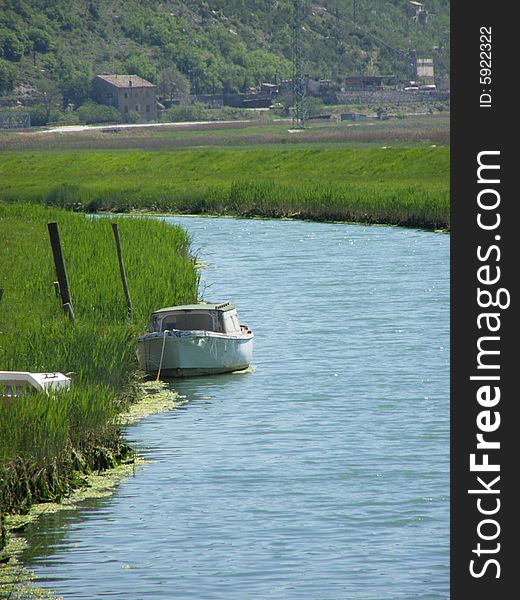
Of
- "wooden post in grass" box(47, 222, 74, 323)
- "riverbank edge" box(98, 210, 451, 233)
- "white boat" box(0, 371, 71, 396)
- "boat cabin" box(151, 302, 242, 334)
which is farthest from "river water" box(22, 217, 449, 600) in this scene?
"riverbank edge" box(98, 210, 451, 233)

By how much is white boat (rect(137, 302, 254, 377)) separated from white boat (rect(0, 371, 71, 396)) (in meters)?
7.89

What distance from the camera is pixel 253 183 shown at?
87.1 metres

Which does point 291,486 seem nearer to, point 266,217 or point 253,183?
point 266,217

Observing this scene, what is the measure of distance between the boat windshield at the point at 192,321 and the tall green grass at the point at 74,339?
707 mm

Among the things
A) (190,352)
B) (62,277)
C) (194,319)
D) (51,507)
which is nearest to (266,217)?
(194,319)

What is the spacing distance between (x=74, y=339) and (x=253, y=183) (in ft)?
191

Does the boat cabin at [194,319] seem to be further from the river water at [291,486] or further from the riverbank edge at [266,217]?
the riverbank edge at [266,217]

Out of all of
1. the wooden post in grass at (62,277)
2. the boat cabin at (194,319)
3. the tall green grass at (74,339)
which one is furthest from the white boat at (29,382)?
the boat cabin at (194,319)

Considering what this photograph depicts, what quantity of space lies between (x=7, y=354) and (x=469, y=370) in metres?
14.6

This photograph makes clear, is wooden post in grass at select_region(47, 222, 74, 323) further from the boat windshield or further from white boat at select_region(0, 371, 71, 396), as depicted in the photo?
white boat at select_region(0, 371, 71, 396)

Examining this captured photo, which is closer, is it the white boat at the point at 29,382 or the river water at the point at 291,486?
the river water at the point at 291,486

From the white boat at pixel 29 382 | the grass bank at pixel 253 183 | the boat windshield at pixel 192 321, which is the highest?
the white boat at pixel 29 382

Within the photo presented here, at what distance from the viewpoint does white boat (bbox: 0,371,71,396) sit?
24156 mm

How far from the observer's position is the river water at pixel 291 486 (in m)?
19.4
